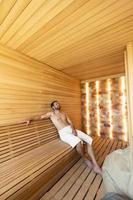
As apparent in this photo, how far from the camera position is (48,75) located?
380cm

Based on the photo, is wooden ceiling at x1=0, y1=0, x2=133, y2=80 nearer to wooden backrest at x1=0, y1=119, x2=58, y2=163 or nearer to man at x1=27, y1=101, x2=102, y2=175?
man at x1=27, y1=101, x2=102, y2=175

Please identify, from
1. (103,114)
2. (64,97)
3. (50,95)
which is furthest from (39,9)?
(103,114)

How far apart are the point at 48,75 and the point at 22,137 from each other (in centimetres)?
176

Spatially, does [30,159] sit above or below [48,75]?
below

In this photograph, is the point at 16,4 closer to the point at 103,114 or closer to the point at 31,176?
the point at 31,176

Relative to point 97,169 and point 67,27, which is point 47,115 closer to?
point 97,169

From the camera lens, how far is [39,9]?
1.66 metres

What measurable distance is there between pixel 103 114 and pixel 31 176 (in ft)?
13.0

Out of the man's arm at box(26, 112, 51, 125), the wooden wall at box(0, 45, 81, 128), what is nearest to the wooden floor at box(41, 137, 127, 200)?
the man's arm at box(26, 112, 51, 125)

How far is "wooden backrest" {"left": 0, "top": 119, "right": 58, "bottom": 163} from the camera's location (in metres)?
2.37

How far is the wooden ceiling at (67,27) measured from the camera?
1.62 metres

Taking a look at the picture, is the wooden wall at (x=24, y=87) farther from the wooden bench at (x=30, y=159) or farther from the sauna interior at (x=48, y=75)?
the wooden bench at (x=30, y=159)

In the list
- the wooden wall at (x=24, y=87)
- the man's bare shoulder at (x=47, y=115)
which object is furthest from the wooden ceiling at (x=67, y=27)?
the man's bare shoulder at (x=47, y=115)

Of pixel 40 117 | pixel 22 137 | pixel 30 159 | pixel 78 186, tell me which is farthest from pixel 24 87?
pixel 78 186
